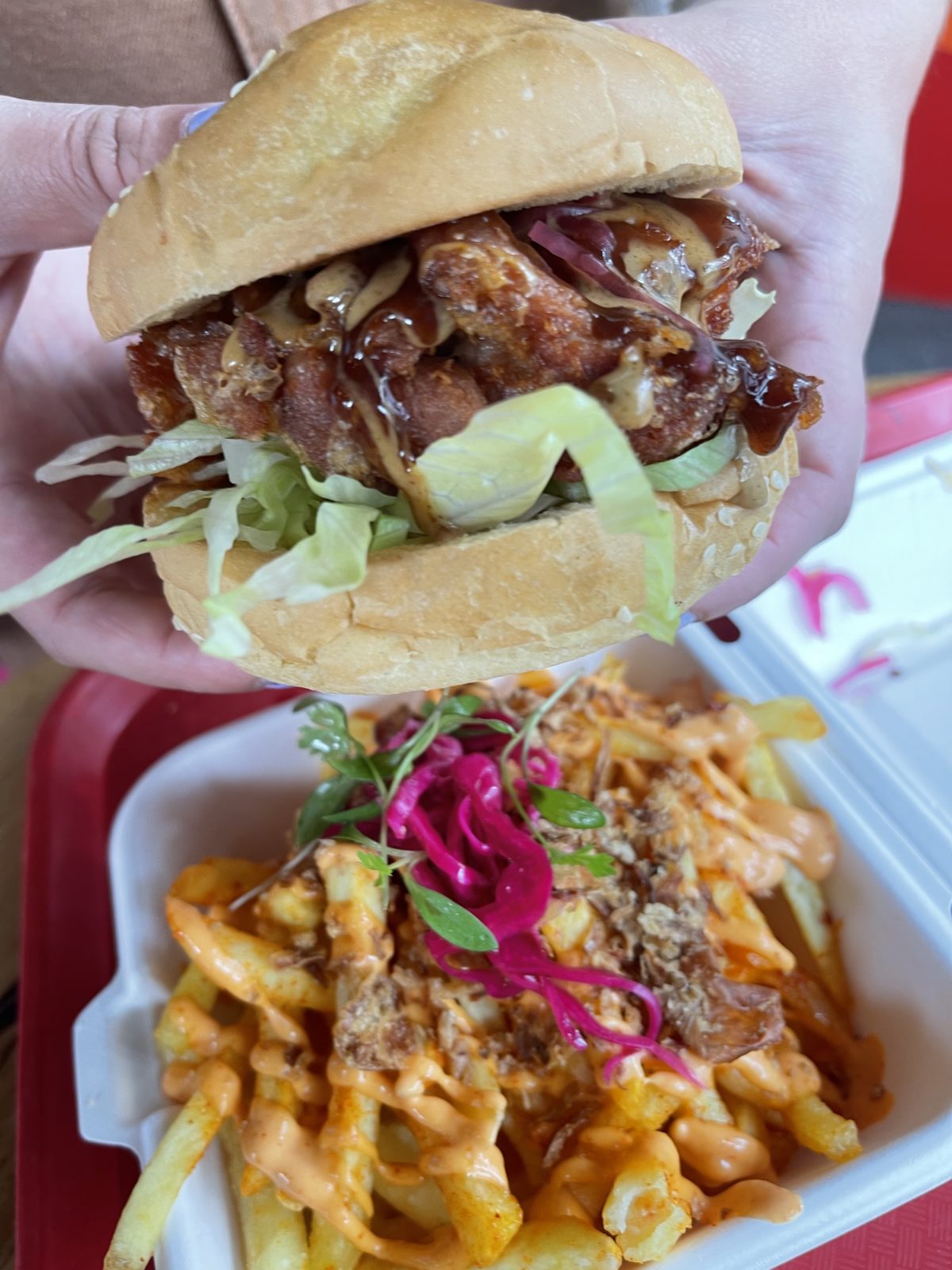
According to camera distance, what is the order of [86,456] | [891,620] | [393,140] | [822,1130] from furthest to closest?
1. [891,620]
2. [86,456]
3. [822,1130]
4. [393,140]

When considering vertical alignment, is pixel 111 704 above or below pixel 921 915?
above

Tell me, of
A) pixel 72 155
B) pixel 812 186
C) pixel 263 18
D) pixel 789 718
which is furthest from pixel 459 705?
pixel 263 18

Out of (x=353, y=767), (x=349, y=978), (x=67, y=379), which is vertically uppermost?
(x=67, y=379)

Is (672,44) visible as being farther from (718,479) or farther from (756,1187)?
(756,1187)

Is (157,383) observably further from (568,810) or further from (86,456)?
(568,810)

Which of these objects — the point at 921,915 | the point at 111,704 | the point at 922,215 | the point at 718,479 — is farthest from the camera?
the point at 922,215

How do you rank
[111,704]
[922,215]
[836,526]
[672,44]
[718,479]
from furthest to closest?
1. [922,215]
2. [111,704]
3. [836,526]
4. [672,44]
5. [718,479]

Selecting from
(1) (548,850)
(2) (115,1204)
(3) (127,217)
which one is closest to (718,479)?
(1) (548,850)

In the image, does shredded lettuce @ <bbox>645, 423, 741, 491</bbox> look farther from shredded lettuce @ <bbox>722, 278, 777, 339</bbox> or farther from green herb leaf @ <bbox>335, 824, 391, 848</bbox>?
green herb leaf @ <bbox>335, 824, 391, 848</bbox>
